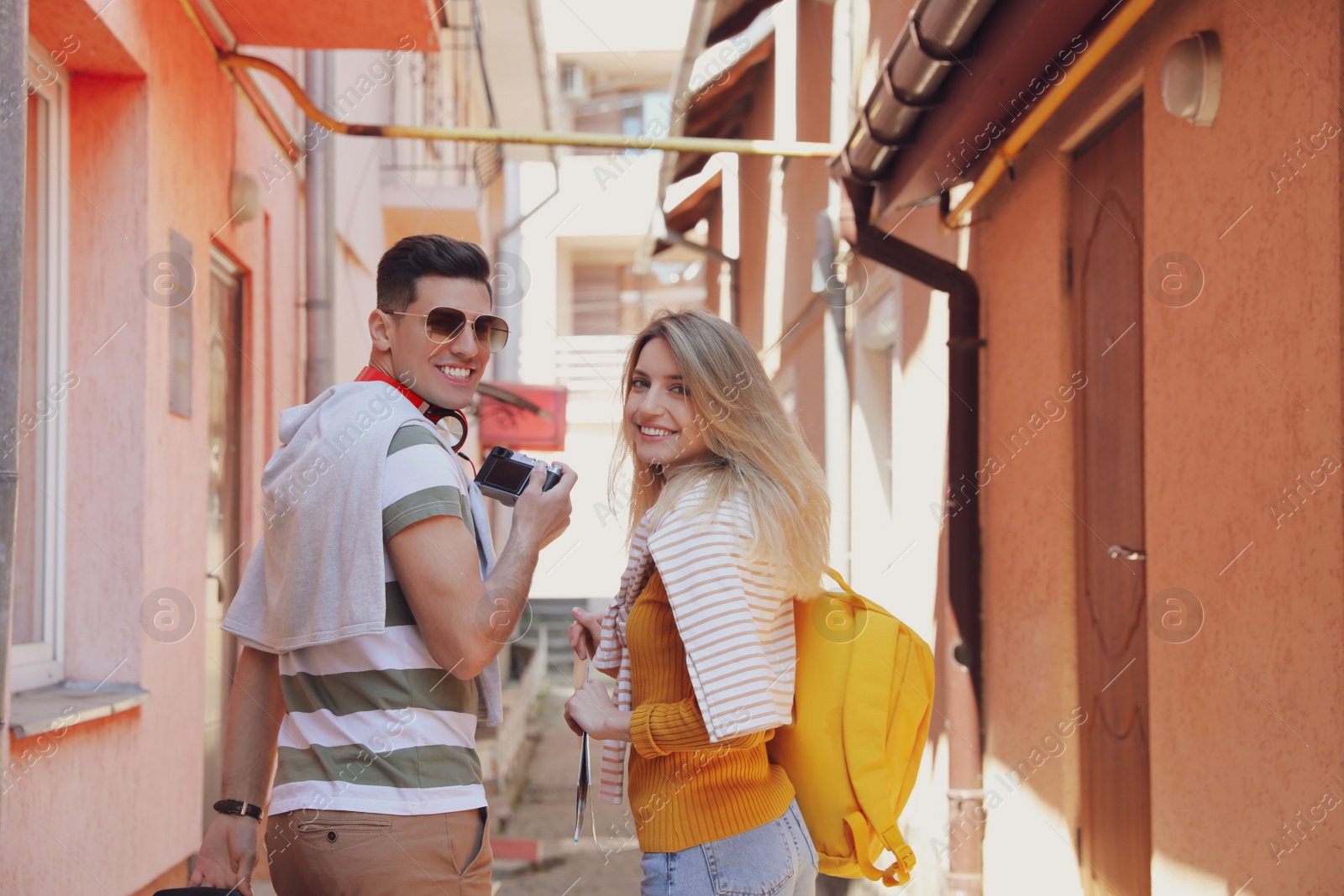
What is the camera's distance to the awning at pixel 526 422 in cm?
1202

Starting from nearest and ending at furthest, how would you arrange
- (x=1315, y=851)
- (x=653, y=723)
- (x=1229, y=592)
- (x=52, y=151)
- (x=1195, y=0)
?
(x=653, y=723) → (x=1315, y=851) → (x=1229, y=592) → (x=1195, y=0) → (x=52, y=151)

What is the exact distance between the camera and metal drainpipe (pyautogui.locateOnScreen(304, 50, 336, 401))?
7.05 metres

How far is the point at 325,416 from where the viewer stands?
6.64 feet

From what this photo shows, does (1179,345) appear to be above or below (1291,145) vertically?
below

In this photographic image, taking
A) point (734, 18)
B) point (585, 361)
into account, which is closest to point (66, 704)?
point (734, 18)

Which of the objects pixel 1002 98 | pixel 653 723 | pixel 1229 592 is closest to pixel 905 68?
pixel 1002 98

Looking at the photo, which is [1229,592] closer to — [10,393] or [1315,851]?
[1315,851]

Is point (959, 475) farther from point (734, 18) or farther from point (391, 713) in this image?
point (734, 18)

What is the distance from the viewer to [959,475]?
5.07m

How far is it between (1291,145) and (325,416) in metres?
2.11

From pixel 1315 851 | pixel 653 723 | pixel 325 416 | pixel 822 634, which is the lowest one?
pixel 1315 851

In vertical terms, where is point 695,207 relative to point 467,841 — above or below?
above

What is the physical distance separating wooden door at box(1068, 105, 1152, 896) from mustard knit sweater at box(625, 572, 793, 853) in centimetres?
201

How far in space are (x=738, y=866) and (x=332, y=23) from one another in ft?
14.8
